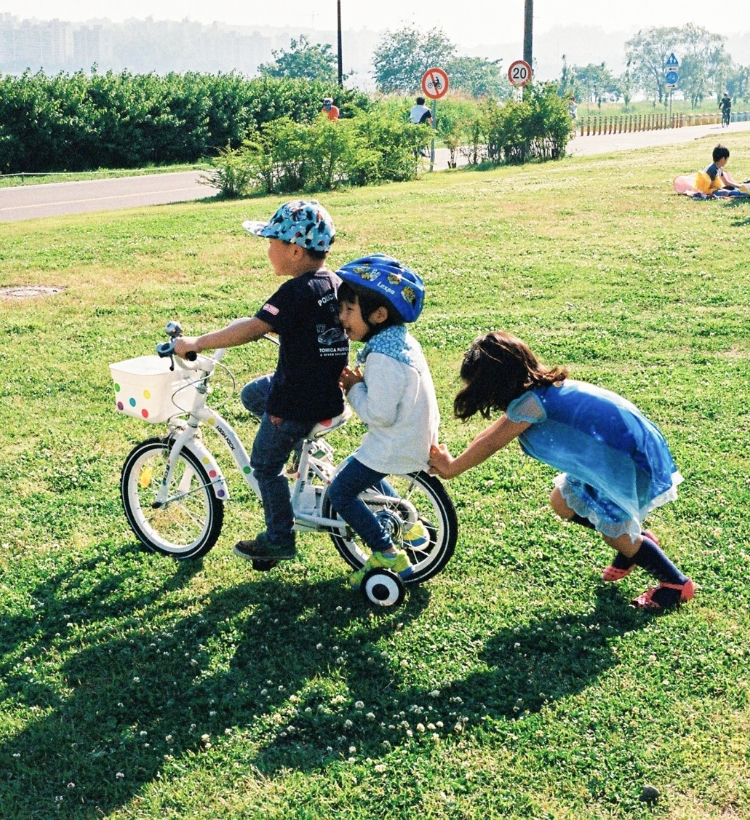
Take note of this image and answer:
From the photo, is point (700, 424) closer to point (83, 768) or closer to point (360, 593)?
point (360, 593)

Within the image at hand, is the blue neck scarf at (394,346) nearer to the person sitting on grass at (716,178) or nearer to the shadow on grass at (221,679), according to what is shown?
the shadow on grass at (221,679)

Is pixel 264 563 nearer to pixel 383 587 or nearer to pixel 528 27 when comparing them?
pixel 383 587

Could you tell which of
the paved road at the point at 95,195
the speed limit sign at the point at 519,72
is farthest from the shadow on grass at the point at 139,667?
the speed limit sign at the point at 519,72

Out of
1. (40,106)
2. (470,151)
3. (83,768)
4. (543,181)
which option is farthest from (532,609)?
(40,106)

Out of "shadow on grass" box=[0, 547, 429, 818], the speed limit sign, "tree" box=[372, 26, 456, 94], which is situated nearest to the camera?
"shadow on grass" box=[0, 547, 429, 818]

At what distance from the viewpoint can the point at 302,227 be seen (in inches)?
164

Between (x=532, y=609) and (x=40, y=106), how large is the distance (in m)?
29.3

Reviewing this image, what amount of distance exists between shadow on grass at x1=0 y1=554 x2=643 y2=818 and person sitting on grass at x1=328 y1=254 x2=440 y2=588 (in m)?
0.65

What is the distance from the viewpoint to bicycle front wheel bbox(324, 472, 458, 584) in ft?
14.9

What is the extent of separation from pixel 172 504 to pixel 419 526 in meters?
1.33

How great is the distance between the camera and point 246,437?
6.82 m

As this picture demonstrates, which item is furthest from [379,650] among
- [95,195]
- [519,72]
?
[519,72]

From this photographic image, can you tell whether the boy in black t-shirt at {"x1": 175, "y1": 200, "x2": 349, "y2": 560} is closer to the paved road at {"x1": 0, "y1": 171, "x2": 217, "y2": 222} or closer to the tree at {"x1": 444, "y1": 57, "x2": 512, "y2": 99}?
the paved road at {"x1": 0, "y1": 171, "x2": 217, "y2": 222}

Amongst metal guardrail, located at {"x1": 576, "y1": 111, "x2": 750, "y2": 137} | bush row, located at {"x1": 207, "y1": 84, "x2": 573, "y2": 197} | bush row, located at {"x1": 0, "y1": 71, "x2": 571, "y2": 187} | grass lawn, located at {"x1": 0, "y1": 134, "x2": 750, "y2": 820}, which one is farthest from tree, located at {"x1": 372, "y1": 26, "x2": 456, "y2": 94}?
grass lawn, located at {"x1": 0, "y1": 134, "x2": 750, "y2": 820}
